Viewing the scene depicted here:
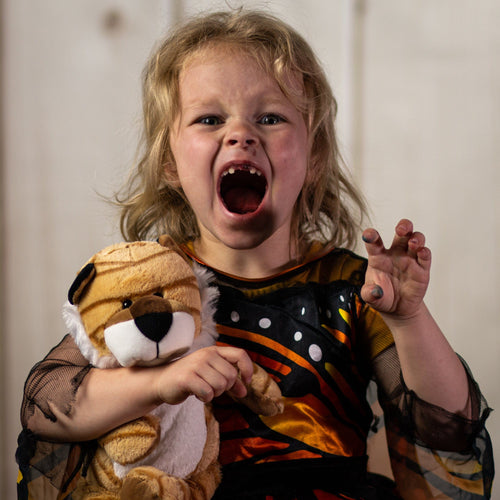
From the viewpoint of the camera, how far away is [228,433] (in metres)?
0.73

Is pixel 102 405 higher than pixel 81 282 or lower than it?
lower

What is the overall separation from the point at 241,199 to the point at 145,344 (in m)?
0.24

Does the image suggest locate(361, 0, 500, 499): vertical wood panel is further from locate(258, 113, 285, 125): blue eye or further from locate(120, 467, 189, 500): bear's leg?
locate(120, 467, 189, 500): bear's leg

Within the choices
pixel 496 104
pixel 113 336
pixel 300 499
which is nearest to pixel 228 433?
pixel 300 499

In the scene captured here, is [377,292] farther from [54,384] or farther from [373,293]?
[54,384]

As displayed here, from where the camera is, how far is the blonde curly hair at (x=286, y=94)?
78cm

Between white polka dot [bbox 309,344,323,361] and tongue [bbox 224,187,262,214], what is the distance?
0.54 feet

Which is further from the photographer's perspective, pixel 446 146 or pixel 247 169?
pixel 446 146

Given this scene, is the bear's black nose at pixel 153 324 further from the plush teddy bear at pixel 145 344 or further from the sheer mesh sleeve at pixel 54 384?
the sheer mesh sleeve at pixel 54 384

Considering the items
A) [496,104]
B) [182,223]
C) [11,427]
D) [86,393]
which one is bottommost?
[11,427]

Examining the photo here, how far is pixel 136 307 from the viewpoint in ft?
1.89

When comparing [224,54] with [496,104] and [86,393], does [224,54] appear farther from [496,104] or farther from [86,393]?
[496,104]

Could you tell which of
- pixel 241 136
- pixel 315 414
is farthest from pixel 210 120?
pixel 315 414

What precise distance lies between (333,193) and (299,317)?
0.68 ft
